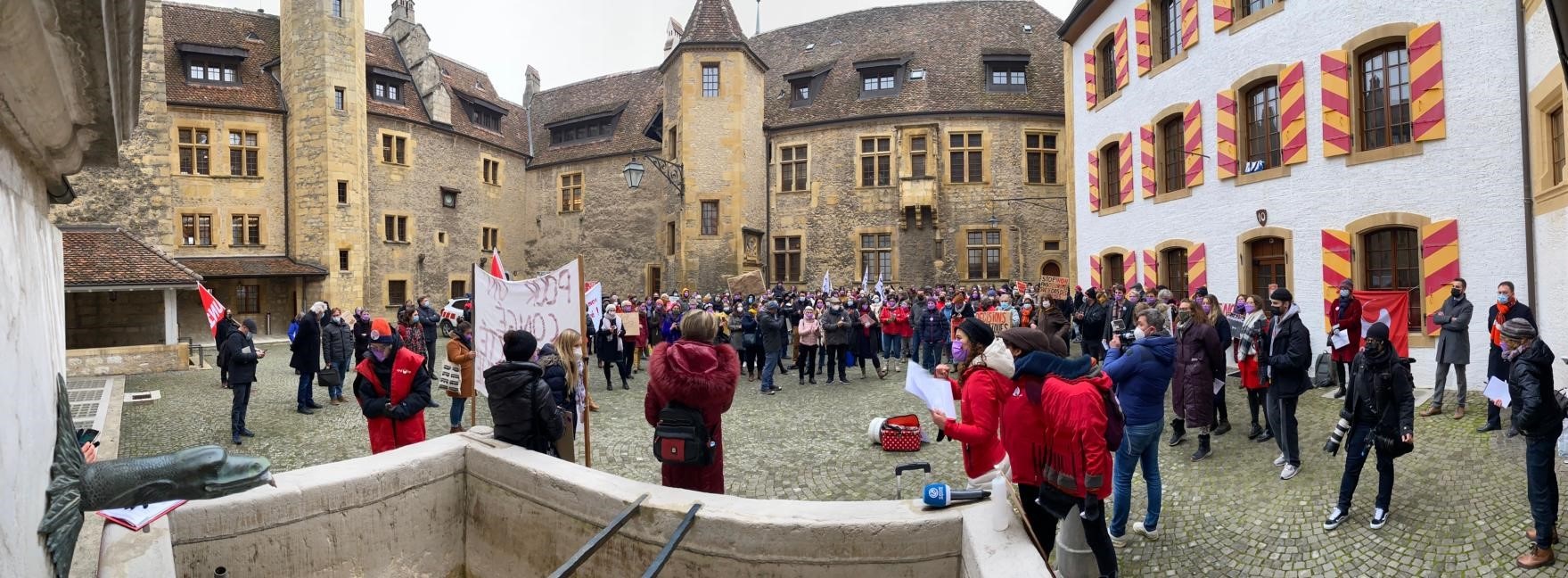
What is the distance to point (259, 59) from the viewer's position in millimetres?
28594

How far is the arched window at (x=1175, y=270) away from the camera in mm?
15398

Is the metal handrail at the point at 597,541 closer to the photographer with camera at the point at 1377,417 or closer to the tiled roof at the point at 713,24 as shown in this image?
the photographer with camera at the point at 1377,417

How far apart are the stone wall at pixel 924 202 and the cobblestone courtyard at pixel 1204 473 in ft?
53.0

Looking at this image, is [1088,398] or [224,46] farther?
[224,46]

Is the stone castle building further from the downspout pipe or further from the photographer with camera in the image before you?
the photographer with camera

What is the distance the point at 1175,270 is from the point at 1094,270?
3631 mm

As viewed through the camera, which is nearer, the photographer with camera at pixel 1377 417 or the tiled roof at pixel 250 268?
the photographer with camera at pixel 1377 417

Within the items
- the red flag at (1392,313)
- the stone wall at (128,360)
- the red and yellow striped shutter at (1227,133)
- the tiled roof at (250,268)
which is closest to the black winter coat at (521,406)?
the red flag at (1392,313)

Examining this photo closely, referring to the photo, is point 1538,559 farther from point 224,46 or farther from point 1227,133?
point 224,46

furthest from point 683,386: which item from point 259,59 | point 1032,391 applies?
point 259,59

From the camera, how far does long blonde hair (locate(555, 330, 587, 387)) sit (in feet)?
22.3

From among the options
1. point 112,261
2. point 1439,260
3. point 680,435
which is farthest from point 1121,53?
point 112,261

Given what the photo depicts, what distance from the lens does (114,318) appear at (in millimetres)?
21719

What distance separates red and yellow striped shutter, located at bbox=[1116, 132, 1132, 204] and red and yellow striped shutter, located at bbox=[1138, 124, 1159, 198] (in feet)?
1.91
